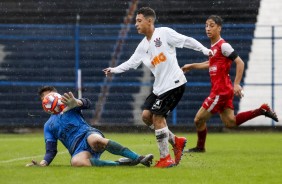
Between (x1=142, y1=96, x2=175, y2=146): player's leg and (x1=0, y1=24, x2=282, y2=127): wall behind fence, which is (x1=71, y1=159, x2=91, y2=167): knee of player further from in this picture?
(x1=0, y1=24, x2=282, y2=127): wall behind fence

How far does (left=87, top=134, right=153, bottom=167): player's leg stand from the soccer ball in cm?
47

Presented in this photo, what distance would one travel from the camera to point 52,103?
9.54 metres

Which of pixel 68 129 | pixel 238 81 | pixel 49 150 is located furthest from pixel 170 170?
pixel 238 81

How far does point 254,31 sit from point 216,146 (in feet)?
25.5

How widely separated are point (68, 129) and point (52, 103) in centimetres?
43

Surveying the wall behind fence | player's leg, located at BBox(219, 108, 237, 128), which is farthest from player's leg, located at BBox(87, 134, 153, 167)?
the wall behind fence

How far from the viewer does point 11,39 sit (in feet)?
72.2

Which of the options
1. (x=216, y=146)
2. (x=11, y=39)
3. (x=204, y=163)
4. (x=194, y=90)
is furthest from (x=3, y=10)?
(x=204, y=163)

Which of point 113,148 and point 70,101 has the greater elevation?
point 70,101

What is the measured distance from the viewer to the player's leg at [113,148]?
9531 millimetres

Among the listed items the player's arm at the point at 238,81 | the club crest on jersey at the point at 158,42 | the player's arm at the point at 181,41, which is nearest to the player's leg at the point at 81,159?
the club crest on jersey at the point at 158,42

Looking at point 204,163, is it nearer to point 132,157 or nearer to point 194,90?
point 132,157

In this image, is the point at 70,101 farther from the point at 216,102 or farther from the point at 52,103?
the point at 216,102

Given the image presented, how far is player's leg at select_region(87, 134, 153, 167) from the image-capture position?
375 inches
